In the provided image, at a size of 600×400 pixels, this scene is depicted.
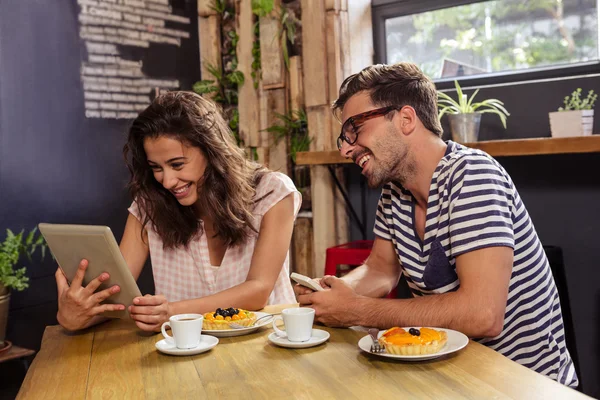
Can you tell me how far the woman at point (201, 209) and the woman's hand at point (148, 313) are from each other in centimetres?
37

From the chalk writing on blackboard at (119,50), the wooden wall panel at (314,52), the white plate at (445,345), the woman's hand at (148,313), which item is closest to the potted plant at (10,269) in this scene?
the chalk writing on blackboard at (119,50)

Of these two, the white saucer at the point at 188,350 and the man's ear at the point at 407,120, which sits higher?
the man's ear at the point at 407,120

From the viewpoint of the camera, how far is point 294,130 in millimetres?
4152

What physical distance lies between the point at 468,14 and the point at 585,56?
0.70 metres

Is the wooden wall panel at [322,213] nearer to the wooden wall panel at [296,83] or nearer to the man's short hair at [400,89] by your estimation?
the wooden wall panel at [296,83]

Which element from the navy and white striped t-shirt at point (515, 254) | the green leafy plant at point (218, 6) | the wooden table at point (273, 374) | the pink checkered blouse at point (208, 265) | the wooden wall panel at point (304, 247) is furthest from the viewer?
the green leafy plant at point (218, 6)

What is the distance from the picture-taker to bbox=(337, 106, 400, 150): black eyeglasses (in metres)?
1.98

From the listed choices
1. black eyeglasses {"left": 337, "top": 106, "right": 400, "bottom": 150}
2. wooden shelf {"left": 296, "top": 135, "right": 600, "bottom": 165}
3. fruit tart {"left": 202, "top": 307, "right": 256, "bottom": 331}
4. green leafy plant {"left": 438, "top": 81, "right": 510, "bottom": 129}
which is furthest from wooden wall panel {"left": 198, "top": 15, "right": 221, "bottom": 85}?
fruit tart {"left": 202, "top": 307, "right": 256, "bottom": 331}

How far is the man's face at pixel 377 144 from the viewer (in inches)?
77.5

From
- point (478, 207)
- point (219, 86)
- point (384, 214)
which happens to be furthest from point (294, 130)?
point (478, 207)

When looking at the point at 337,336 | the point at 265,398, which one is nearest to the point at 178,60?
the point at 337,336

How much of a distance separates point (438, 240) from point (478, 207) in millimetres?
175

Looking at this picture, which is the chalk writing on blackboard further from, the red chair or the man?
the man

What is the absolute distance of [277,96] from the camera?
421 centimetres
